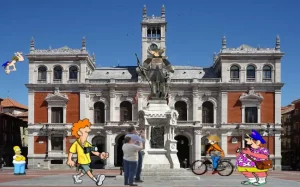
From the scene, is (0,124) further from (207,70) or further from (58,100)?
(207,70)

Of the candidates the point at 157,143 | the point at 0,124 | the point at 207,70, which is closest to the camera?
the point at 157,143

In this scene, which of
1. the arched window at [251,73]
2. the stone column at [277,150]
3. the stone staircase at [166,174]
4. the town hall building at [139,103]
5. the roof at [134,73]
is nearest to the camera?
the stone staircase at [166,174]

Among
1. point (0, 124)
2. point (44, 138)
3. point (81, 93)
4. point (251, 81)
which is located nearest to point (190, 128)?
point (251, 81)

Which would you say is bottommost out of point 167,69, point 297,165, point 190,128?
point 297,165

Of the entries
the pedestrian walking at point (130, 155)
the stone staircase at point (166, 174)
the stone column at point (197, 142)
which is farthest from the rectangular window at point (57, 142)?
the pedestrian walking at point (130, 155)

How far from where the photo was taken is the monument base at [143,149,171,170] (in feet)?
93.1

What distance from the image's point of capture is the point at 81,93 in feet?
220

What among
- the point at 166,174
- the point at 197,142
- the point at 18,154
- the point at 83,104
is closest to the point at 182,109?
the point at 197,142

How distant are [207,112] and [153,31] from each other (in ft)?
46.5

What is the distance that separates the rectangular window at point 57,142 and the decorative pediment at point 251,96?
2426 cm

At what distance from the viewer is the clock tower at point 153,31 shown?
71000 millimetres

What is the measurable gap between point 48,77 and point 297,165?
126 feet

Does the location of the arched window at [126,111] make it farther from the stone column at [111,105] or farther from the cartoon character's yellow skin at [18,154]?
the cartoon character's yellow skin at [18,154]

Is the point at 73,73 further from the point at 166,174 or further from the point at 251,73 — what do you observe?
the point at 166,174
